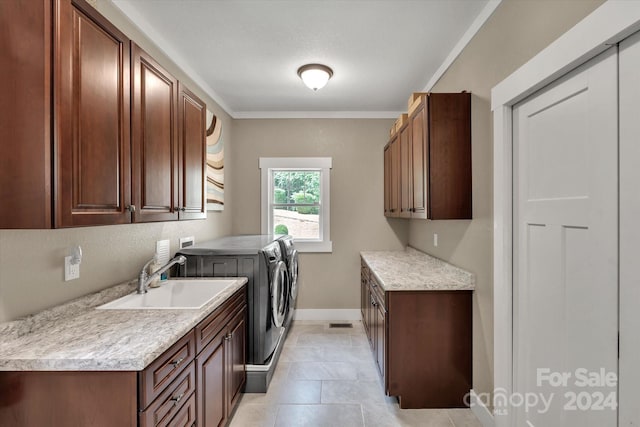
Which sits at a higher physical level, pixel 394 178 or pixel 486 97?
pixel 486 97

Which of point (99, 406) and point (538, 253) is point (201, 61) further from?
point (538, 253)

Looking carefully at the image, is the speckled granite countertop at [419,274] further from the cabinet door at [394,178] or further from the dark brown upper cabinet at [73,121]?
the dark brown upper cabinet at [73,121]

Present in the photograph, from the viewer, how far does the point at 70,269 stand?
1542 mm

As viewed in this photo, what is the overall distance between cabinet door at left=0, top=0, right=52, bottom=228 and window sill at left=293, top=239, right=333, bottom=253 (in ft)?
10.2

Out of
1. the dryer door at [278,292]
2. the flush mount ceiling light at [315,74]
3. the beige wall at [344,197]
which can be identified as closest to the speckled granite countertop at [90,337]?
the dryer door at [278,292]

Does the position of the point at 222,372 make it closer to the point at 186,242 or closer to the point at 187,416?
the point at 187,416

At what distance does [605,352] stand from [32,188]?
2155mm

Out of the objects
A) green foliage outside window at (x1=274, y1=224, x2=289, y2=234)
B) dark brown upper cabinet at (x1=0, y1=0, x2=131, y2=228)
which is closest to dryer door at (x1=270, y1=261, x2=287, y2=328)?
green foliage outside window at (x1=274, y1=224, x2=289, y2=234)

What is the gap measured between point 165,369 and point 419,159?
6.95 feet

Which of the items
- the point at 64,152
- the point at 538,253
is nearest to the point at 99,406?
the point at 64,152

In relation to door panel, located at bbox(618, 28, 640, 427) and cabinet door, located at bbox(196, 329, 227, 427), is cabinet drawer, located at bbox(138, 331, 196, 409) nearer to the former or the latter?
cabinet door, located at bbox(196, 329, 227, 427)

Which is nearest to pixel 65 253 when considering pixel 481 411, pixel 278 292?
pixel 278 292

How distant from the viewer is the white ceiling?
6.53ft

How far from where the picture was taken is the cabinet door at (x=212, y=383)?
157 centimetres
